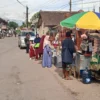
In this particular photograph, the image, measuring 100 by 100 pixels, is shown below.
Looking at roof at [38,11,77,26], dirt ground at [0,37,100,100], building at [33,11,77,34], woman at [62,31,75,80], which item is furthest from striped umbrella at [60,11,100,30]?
roof at [38,11,77,26]

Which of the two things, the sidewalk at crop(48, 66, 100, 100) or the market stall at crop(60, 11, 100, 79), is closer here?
the sidewalk at crop(48, 66, 100, 100)

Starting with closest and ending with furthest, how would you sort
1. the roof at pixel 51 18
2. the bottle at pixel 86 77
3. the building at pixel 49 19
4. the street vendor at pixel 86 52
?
1. the bottle at pixel 86 77
2. the street vendor at pixel 86 52
3. the building at pixel 49 19
4. the roof at pixel 51 18

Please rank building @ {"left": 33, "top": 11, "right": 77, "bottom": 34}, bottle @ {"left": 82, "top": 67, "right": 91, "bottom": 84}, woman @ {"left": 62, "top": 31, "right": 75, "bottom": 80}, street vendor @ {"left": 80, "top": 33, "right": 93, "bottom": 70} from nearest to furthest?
bottle @ {"left": 82, "top": 67, "right": 91, "bottom": 84} < street vendor @ {"left": 80, "top": 33, "right": 93, "bottom": 70} < woman @ {"left": 62, "top": 31, "right": 75, "bottom": 80} < building @ {"left": 33, "top": 11, "right": 77, "bottom": 34}

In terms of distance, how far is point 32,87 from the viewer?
32.3 feet

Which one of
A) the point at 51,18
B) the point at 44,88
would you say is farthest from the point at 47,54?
the point at 51,18

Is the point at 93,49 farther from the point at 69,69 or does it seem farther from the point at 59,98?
the point at 59,98

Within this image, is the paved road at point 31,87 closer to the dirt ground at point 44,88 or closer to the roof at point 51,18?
the dirt ground at point 44,88

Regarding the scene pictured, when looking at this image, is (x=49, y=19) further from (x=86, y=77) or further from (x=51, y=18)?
(x=86, y=77)

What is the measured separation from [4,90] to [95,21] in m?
4.24

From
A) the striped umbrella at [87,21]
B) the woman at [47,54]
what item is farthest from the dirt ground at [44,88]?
the woman at [47,54]

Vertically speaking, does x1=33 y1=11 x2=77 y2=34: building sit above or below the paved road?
above

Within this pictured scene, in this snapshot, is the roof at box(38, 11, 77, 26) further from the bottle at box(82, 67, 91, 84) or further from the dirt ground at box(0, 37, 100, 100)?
the bottle at box(82, 67, 91, 84)

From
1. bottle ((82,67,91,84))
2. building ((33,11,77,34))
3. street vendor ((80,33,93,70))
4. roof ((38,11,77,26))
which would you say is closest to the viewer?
A: bottle ((82,67,91,84))

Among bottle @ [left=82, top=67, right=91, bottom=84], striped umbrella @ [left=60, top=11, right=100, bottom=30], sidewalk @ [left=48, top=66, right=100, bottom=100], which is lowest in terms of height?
sidewalk @ [left=48, top=66, right=100, bottom=100]
